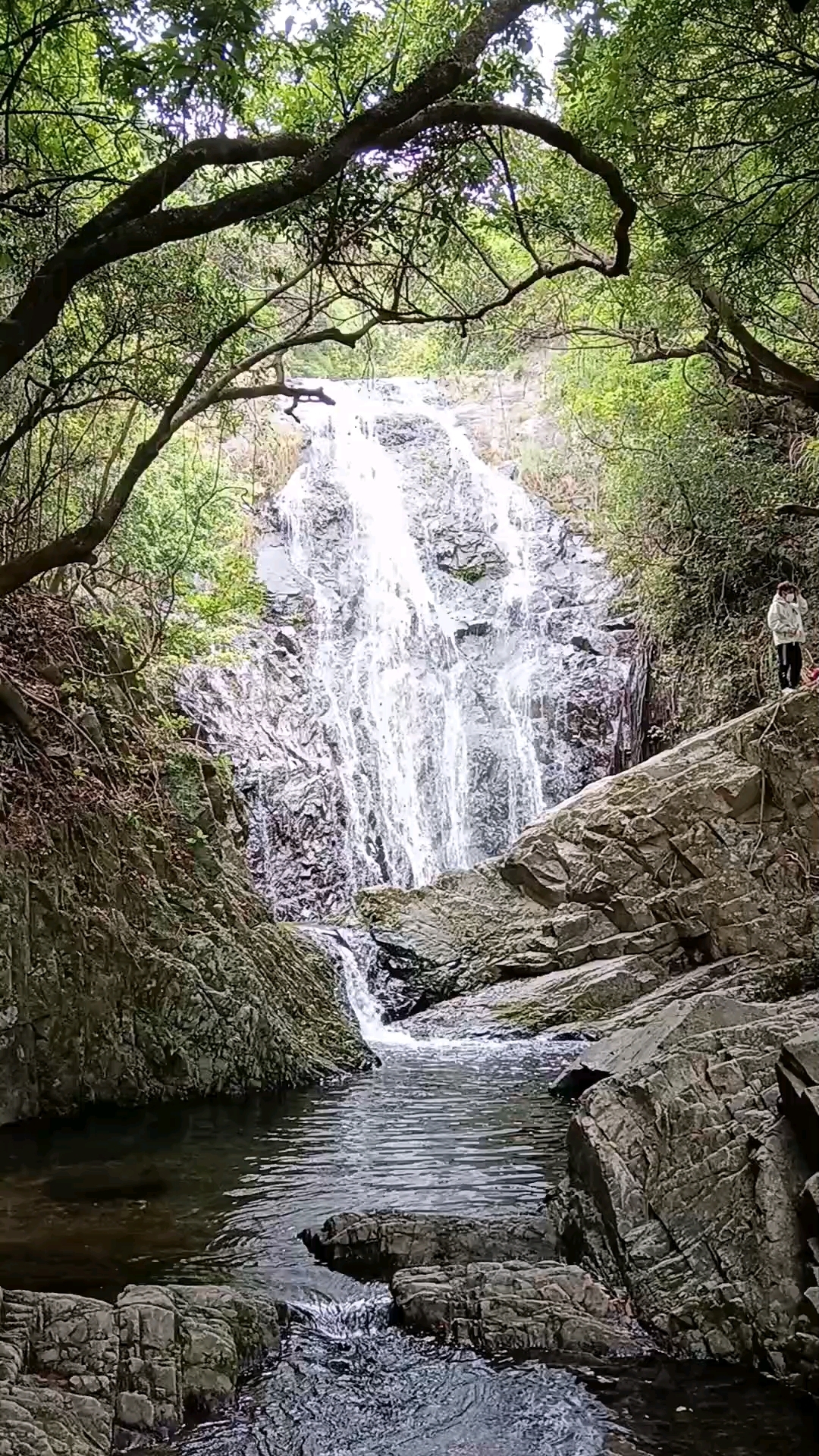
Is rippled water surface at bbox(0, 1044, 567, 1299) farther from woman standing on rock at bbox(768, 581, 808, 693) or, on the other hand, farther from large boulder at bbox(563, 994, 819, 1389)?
woman standing on rock at bbox(768, 581, 808, 693)

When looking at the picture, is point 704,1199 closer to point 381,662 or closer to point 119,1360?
point 119,1360

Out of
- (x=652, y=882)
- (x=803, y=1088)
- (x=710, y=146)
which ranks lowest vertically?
(x=803, y=1088)

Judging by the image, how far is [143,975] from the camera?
9.23 m

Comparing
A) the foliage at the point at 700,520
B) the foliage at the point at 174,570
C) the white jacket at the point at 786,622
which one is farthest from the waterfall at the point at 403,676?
the white jacket at the point at 786,622

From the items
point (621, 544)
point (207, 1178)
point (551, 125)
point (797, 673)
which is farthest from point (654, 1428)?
point (621, 544)

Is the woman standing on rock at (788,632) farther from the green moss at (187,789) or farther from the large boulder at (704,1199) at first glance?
the large boulder at (704,1199)

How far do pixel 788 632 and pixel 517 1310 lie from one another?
9818mm

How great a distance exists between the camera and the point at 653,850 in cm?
1313

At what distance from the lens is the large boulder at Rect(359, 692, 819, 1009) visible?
41.0 feet

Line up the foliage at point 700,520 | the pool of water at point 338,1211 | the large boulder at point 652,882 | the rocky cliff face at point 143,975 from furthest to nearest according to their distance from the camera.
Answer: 1. the foliage at point 700,520
2. the large boulder at point 652,882
3. the rocky cliff face at point 143,975
4. the pool of water at point 338,1211

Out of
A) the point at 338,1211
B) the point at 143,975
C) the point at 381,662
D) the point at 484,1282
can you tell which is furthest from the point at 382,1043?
the point at 381,662

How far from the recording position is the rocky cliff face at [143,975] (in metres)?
8.61

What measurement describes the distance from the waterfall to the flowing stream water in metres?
0.05

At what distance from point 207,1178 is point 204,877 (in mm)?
3496
